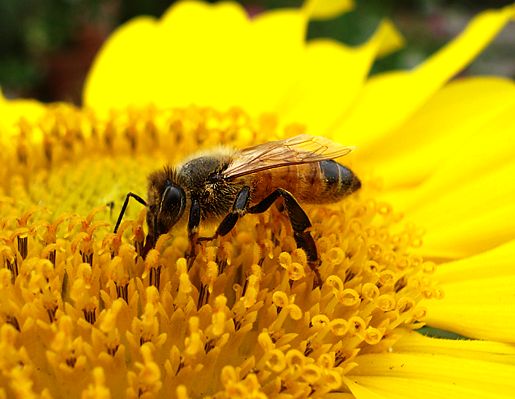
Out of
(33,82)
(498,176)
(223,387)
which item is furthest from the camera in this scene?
(33,82)

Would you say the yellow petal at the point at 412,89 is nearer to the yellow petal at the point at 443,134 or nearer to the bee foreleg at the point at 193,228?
the yellow petal at the point at 443,134

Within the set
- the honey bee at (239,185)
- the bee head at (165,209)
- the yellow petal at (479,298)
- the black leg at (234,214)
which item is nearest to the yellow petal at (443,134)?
the yellow petal at (479,298)

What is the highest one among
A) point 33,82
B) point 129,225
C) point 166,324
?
point 33,82

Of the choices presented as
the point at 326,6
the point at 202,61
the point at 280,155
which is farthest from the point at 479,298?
the point at 202,61

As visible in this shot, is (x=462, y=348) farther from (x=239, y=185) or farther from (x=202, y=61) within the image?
(x=202, y=61)

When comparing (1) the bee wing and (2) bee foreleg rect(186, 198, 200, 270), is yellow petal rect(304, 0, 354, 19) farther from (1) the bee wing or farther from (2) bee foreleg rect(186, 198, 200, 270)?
(2) bee foreleg rect(186, 198, 200, 270)

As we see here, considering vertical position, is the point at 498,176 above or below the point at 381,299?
above

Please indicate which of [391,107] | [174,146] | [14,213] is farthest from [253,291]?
[391,107]

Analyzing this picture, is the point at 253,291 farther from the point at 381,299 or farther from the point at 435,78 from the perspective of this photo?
the point at 435,78
